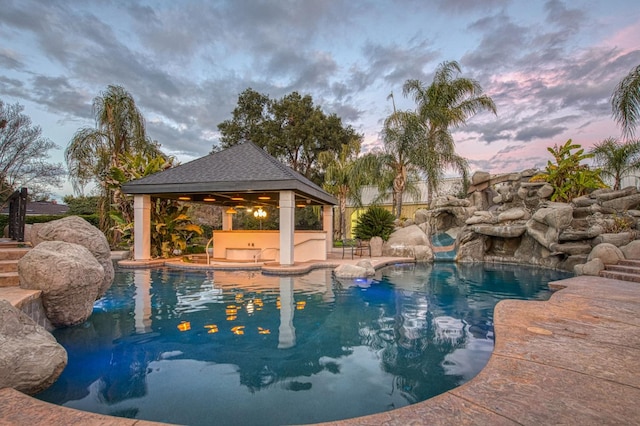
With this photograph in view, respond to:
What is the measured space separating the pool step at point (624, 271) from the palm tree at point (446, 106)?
391 inches

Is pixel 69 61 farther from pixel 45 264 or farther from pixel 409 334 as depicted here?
pixel 409 334

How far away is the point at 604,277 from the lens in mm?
8656

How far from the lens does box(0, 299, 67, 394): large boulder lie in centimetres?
274

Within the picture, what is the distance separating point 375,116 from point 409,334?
17.0 meters

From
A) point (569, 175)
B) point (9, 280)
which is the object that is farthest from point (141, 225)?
point (569, 175)

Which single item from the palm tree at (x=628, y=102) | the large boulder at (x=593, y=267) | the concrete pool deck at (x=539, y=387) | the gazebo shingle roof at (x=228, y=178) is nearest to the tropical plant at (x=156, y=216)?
the gazebo shingle roof at (x=228, y=178)

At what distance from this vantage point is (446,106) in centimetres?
1864

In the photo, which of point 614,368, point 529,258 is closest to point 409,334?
point 614,368

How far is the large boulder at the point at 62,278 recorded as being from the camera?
179 inches

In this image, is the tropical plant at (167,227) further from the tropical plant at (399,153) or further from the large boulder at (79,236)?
the tropical plant at (399,153)

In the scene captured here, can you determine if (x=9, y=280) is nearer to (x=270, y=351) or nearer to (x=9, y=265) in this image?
(x=9, y=265)

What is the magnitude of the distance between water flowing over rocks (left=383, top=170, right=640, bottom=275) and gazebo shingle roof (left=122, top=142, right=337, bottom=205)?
7.08 meters

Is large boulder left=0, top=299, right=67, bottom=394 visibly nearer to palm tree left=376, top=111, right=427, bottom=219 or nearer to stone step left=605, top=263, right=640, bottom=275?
stone step left=605, top=263, right=640, bottom=275

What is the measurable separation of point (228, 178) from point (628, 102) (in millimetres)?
11908
